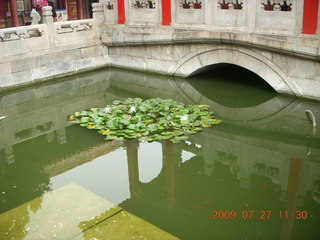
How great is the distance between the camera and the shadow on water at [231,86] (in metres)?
9.23

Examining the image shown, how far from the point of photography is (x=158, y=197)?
584 cm

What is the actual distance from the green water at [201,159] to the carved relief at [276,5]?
1.79 meters

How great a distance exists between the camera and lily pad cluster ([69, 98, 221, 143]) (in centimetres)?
744

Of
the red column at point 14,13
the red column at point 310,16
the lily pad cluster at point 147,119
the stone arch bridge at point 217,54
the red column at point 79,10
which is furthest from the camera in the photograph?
the red column at point 79,10

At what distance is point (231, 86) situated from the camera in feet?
33.2

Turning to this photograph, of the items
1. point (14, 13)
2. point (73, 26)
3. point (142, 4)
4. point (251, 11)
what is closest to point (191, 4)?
point (142, 4)

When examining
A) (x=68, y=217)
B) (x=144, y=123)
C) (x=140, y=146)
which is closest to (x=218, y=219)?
(x=68, y=217)

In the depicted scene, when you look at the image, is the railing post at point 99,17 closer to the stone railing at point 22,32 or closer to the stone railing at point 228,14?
the stone railing at point 228,14

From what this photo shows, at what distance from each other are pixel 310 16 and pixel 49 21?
6042 mm

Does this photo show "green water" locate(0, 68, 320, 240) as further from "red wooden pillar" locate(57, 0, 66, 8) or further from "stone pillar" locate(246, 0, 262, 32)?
"red wooden pillar" locate(57, 0, 66, 8)

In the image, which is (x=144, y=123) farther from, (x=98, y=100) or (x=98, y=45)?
(x=98, y=45)

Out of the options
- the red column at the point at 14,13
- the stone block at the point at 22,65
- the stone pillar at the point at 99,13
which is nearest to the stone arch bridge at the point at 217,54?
the stone pillar at the point at 99,13

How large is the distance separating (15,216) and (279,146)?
4316 millimetres
